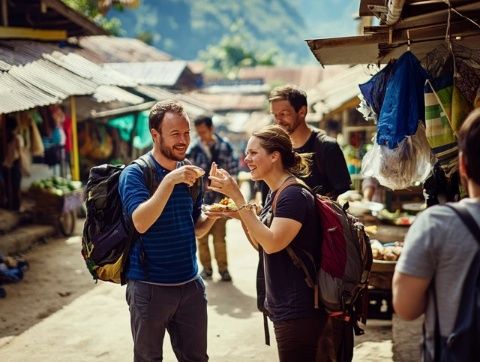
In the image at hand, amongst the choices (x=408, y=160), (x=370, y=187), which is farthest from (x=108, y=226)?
(x=370, y=187)

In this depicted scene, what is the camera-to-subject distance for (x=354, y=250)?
3.18 meters

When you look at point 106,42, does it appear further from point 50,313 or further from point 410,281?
point 410,281

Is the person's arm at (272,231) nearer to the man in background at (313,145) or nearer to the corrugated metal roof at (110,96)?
the man in background at (313,145)

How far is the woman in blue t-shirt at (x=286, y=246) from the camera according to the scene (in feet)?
9.86

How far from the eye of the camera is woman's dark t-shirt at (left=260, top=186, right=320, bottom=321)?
10.0 ft

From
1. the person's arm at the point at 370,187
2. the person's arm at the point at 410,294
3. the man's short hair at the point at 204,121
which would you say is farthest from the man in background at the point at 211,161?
the person's arm at the point at 410,294

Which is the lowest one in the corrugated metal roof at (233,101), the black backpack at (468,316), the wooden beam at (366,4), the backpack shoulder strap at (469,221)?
the black backpack at (468,316)

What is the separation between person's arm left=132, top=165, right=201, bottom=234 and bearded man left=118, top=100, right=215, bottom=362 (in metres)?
0.02

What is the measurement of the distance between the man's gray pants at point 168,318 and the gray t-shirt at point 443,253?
1686mm

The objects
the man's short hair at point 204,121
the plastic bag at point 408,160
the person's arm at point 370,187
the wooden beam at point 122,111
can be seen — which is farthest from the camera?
the wooden beam at point 122,111

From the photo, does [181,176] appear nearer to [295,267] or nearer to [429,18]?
[295,267]

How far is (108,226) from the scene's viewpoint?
11.6 feet

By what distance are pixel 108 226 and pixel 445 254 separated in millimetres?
2117

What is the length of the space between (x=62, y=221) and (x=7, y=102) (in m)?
4.80
